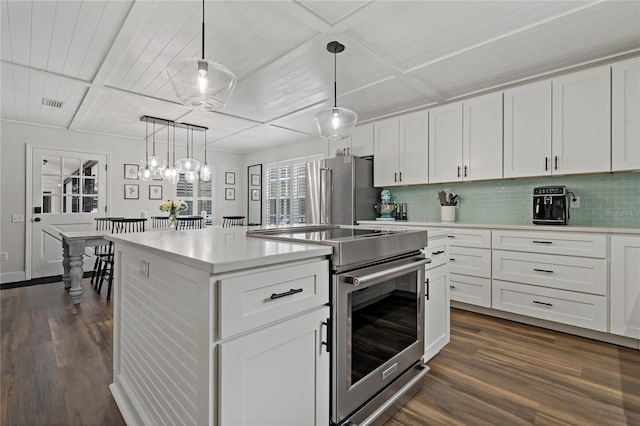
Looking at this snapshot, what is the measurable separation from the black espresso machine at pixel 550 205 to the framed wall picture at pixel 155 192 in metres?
6.17

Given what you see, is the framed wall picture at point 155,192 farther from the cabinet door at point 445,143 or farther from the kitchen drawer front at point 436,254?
the kitchen drawer front at point 436,254

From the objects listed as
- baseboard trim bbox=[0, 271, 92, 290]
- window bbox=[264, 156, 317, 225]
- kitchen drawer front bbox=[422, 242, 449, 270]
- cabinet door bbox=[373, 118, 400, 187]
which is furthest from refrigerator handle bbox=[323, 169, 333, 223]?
baseboard trim bbox=[0, 271, 92, 290]

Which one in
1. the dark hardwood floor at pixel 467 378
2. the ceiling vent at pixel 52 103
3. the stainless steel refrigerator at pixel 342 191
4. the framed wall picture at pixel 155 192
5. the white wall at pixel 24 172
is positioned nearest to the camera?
the dark hardwood floor at pixel 467 378

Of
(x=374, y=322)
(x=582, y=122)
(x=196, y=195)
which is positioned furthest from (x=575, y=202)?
(x=196, y=195)

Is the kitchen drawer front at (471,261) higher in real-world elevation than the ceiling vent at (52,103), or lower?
lower

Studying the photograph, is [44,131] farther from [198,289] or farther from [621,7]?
[621,7]

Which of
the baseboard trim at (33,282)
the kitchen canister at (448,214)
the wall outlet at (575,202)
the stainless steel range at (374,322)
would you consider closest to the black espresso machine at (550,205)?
the wall outlet at (575,202)

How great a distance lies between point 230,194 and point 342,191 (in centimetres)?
359

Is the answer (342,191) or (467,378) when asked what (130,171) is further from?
(467,378)

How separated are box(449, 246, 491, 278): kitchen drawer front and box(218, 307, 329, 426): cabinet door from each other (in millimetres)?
2516

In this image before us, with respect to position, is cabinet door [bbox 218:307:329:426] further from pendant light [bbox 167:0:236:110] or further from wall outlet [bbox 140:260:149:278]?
pendant light [bbox 167:0:236:110]

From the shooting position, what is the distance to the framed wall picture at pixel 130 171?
18.6 feet

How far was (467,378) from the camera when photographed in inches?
77.2

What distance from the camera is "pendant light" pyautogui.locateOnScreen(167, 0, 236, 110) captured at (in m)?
1.69
